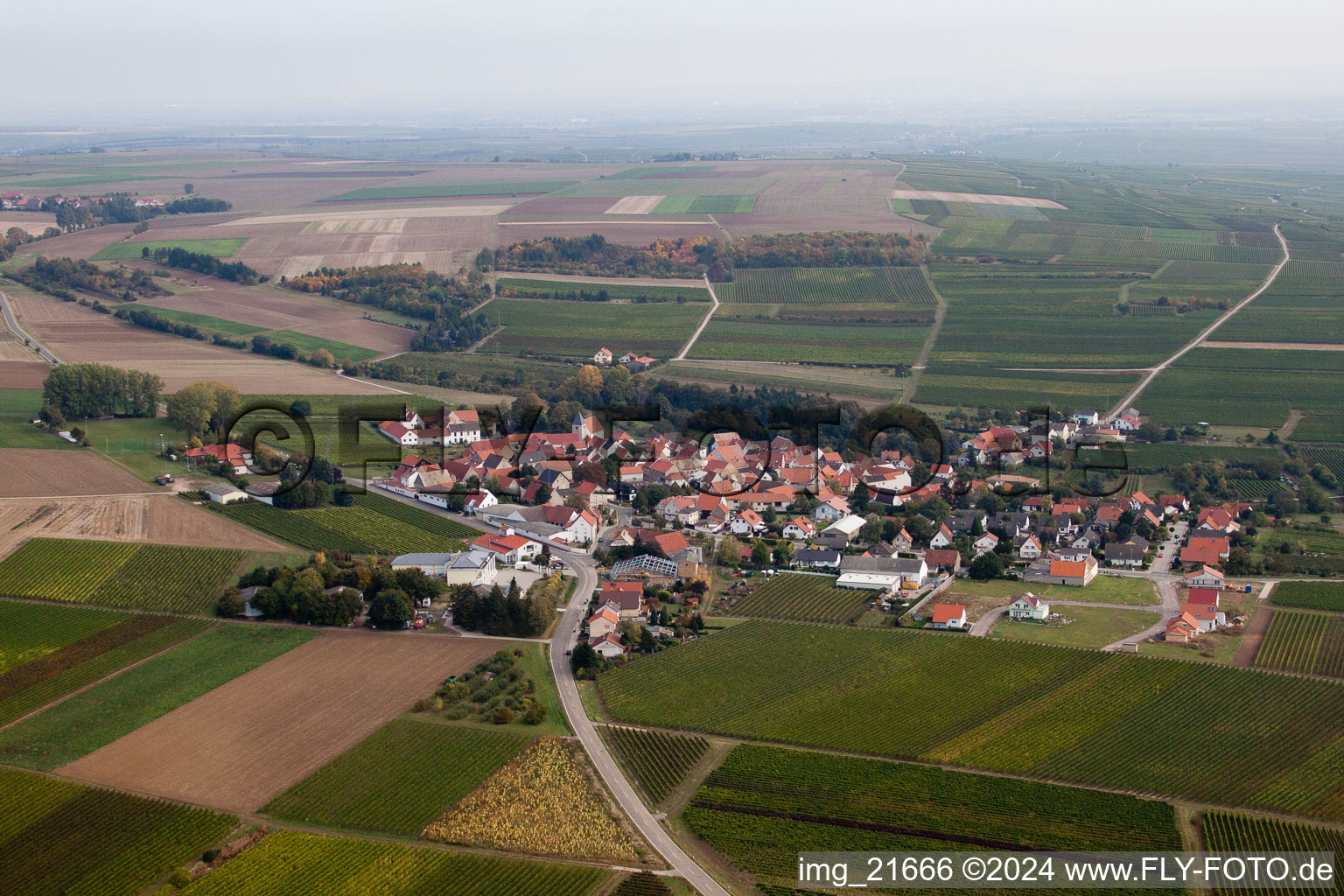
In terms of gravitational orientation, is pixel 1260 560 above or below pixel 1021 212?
below

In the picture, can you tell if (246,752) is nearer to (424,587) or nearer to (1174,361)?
(424,587)

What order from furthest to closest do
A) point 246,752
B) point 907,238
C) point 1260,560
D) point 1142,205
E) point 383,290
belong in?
1. point 1142,205
2. point 907,238
3. point 383,290
4. point 1260,560
5. point 246,752

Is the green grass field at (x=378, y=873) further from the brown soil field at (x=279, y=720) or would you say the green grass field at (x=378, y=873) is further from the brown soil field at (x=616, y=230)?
the brown soil field at (x=616, y=230)

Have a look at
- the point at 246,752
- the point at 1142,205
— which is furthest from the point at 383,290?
the point at 1142,205

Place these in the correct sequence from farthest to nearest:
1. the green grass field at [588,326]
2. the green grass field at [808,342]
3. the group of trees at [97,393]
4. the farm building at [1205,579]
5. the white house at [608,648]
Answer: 1. the green grass field at [588,326]
2. the green grass field at [808,342]
3. the group of trees at [97,393]
4. the farm building at [1205,579]
5. the white house at [608,648]

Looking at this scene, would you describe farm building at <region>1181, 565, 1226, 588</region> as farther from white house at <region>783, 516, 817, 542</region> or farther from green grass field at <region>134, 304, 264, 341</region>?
green grass field at <region>134, 304, 264, 341</region>

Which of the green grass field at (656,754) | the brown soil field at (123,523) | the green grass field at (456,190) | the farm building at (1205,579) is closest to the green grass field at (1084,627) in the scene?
the farm building at (1205,579)
